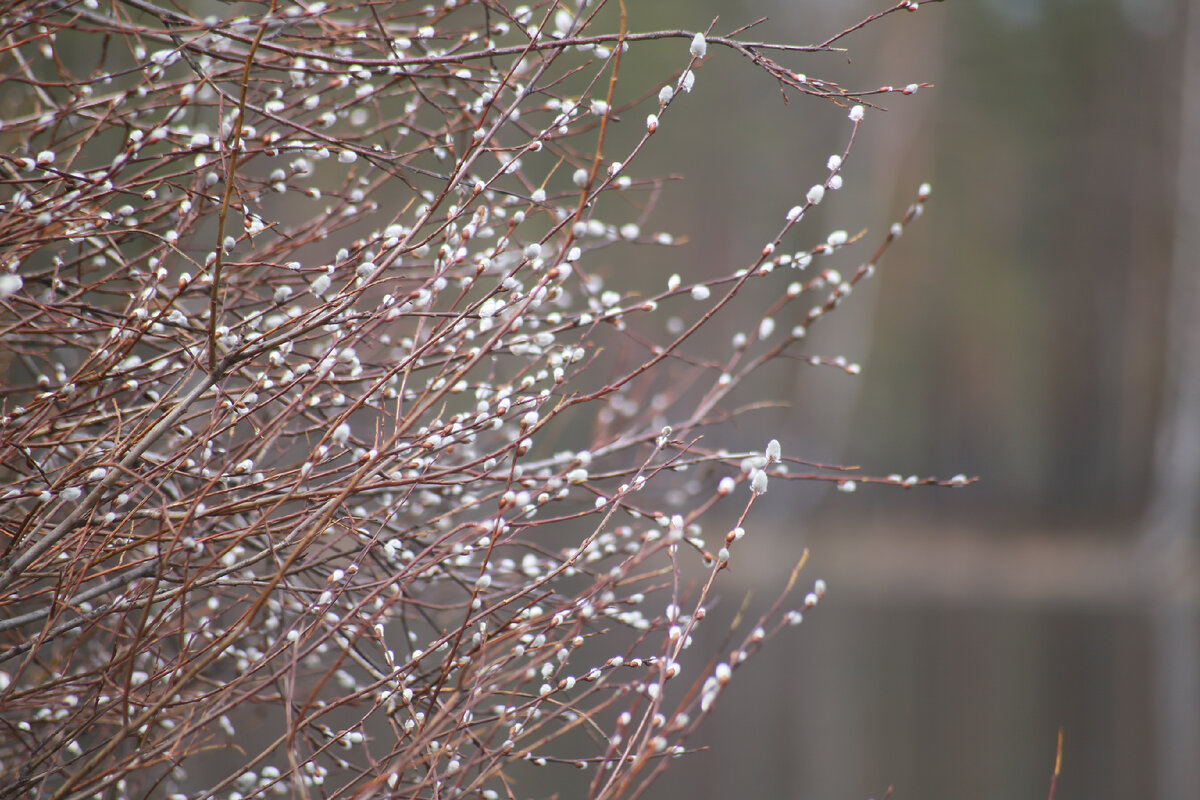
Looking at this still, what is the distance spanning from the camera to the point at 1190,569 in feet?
36.5

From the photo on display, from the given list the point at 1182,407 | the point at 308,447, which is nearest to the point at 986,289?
the point at 1182,407

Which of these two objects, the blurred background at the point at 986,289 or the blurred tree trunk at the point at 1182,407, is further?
the blurred background at the point at 986,289

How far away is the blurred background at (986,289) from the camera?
40.3 ft

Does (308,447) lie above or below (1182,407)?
above

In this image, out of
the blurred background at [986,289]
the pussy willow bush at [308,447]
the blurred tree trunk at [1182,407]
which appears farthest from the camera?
the blurred background at [986,289]

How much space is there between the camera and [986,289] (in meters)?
15.6

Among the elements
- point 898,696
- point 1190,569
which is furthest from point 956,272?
point 898,696

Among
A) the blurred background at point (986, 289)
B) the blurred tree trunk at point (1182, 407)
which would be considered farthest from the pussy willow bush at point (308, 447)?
the blurred tree trunk at point (1182, 407)

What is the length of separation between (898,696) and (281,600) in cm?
543

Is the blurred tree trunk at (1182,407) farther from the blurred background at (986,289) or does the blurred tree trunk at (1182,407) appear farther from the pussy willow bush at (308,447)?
the pussy willow bush at (308,447)

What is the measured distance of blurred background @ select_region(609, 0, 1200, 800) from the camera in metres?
12.3

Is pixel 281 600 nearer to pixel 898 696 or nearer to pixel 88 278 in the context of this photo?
pixel 88 278

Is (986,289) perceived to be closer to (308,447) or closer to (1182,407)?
(1182,407)

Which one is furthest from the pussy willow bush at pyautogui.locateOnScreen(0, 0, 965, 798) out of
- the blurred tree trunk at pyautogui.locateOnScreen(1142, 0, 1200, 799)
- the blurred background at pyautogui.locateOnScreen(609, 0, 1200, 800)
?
the blurred tree trunk at pyautogui.locateOnScreen(1142, 0, 1200, 799)
